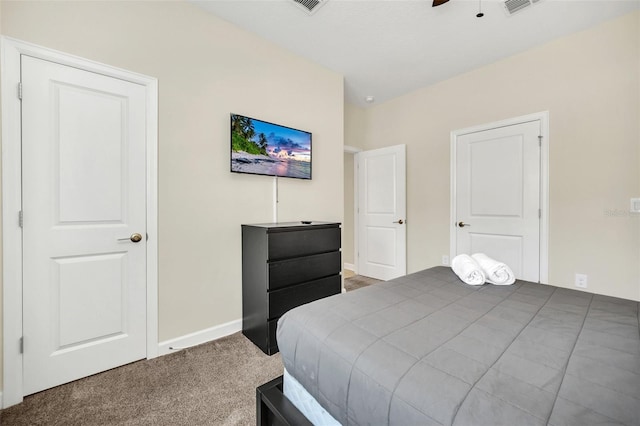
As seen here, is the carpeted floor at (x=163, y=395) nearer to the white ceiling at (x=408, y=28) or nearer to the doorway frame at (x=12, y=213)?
the doorway frame at (x=12, y=213)

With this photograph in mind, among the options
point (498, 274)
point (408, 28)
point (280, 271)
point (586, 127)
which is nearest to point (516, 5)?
point (408, 28)

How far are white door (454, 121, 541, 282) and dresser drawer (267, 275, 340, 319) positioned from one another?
190 centimetres

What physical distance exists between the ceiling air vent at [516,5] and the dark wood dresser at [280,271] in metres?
2.35

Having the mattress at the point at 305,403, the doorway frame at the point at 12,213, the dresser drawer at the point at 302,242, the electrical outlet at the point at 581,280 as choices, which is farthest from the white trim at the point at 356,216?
the doorway frame at the point at 12,213

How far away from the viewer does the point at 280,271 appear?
2.19m

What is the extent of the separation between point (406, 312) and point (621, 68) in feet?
10.4

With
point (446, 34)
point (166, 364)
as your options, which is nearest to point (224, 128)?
point (166, 364)

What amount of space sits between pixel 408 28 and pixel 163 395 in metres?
3.47

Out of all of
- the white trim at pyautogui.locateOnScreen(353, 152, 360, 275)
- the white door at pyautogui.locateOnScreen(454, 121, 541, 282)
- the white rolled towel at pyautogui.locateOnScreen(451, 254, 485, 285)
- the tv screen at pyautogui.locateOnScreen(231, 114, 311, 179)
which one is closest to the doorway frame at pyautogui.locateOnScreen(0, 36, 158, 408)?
the tv screen at pyautogui.locateOnScreen(231, 114, 311, 179)

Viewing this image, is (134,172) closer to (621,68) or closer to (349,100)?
(349,100)

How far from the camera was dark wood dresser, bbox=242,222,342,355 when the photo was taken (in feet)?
7.00

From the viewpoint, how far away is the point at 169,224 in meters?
2.12

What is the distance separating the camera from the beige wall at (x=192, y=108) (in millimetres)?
1817

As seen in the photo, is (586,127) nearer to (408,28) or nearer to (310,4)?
(408,28)
